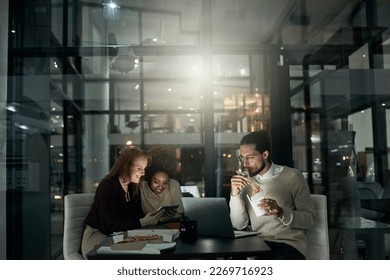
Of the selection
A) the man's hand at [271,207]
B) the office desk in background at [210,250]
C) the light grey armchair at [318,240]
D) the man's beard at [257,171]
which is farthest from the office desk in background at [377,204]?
the office desk in background at [210,250]

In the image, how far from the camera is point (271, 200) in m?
2.50

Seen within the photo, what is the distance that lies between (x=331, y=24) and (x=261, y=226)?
1.53 metres

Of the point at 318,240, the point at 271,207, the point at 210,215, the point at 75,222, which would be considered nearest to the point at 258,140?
the point at 271,207

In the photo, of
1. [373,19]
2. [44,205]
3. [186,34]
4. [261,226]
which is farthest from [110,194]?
[373,19]

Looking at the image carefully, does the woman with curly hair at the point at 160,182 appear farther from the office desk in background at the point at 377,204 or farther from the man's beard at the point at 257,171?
the office desk in background at the point at 377,204

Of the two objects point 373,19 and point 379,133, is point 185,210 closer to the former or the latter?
point 379,133

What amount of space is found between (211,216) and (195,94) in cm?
87

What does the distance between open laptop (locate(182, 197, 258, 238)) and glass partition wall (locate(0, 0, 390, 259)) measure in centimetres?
20

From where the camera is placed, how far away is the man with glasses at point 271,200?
2.45m

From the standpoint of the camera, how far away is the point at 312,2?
2736 mm

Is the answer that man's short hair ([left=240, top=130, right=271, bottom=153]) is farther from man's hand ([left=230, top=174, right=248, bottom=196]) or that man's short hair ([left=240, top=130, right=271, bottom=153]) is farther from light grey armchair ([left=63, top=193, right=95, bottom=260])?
light grey armchair ([left=63, top=193, right=95, bottom=260])

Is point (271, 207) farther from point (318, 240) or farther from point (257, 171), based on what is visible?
point (318, 240)

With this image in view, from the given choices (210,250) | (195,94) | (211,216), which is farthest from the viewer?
(195,94)

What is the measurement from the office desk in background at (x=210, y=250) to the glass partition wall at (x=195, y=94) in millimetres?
536
